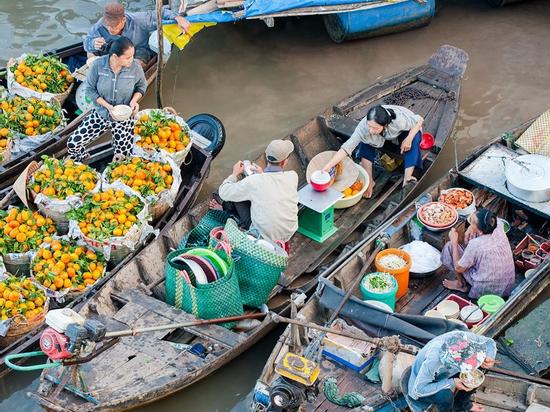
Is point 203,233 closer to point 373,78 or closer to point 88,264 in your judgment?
point 88,264

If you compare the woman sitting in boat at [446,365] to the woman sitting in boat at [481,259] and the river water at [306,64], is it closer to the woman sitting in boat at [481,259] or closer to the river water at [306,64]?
the woman sitting in boat at [481,259]

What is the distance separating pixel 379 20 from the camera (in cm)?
1030

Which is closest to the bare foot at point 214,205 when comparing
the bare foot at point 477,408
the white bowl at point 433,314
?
the white bowl at point 433,314

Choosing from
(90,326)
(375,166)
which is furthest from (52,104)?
(90,326)

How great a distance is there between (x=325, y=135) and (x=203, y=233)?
202cm

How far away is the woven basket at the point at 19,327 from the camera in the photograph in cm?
634

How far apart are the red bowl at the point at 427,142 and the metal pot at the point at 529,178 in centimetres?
100

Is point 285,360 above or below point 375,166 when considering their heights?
above

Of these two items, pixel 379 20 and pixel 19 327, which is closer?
pixel 19 327

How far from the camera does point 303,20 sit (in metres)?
11.1

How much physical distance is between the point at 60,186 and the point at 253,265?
1.90 meters

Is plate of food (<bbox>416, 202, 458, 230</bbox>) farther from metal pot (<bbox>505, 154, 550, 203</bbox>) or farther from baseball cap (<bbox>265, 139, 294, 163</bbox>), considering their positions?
baseball cap (<bbox>265, 139, 294, 163</bbox>)

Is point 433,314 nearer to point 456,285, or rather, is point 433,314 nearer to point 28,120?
point 456,285

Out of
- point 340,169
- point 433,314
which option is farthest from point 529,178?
point 340,169
